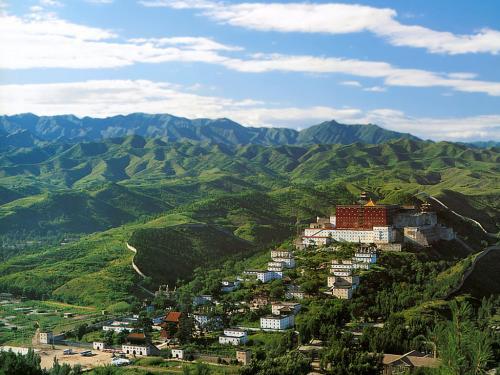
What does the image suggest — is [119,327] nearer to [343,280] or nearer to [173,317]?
[173,317]

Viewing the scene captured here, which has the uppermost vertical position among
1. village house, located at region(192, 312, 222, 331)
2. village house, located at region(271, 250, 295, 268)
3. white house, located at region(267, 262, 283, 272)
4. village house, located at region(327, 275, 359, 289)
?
village house, located at region(271, 250, 295, 268)

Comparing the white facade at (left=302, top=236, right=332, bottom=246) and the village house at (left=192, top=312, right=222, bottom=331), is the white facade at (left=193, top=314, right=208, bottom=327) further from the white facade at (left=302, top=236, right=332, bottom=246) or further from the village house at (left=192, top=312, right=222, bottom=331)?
the white facade at (left=302, top=236, right=332, bottom=246)

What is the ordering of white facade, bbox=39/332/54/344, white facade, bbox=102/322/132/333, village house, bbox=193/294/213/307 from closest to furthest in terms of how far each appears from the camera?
white facade, bbox=39/332/54/344 < white facade, bbox=102/322/132/333 < village house, bbox=193/294/213/307

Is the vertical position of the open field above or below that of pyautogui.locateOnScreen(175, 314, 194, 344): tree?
below

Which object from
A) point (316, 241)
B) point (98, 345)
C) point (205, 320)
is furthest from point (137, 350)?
point (316, 241)

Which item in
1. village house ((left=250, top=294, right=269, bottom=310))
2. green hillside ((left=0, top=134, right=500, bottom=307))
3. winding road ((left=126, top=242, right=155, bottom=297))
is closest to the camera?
village house ((left=250, top=294, right=269, bottom=310))

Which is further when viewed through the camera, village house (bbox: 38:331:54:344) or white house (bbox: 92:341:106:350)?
village house (bbox: 38:331:54:344)

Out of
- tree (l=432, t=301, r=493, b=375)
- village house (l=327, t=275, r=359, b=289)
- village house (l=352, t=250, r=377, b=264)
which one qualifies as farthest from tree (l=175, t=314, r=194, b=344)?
tree (l=432, t=301, r=493, b=375)
